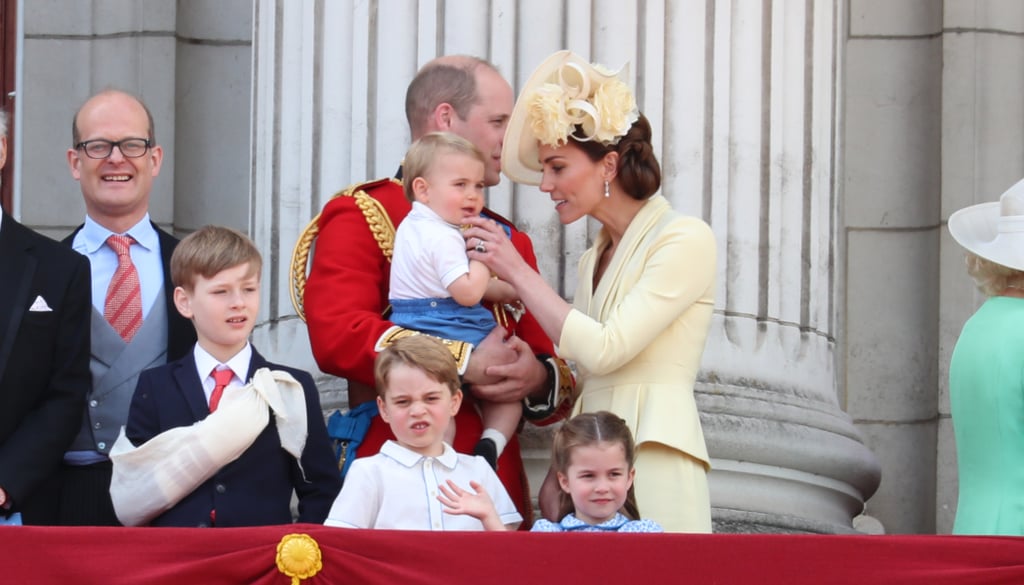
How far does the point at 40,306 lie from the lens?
5.80m

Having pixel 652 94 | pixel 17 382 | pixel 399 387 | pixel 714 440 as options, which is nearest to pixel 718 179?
pixel 652 94

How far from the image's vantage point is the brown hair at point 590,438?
5555mm

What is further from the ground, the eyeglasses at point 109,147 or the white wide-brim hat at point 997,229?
the eyeglasses at point 109,147

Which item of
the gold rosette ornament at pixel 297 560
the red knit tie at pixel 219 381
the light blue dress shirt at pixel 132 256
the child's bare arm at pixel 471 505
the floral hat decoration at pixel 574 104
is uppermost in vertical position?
the floral hat decoration at pixel 574 104

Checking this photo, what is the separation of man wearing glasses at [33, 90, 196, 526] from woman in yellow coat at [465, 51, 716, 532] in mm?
885

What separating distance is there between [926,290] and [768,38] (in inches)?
74.8

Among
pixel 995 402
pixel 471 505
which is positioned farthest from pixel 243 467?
pixel 995 402

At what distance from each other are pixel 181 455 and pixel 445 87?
1540 millimetres

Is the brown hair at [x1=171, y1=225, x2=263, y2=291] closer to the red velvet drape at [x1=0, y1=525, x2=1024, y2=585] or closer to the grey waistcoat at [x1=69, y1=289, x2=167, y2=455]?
the grey waistcoat at [x1=69, y1=289, x2=167, y2=455]

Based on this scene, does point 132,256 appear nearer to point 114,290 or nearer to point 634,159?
point 114,290

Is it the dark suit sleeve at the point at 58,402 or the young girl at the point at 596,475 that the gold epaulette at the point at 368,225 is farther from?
the young girl at the point at 596,475

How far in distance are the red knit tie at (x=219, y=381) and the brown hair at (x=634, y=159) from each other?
111cm

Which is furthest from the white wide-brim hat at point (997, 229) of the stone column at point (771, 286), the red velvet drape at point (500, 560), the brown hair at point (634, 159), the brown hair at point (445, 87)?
the brown hair at point (445, 87)

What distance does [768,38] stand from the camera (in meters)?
7.28
